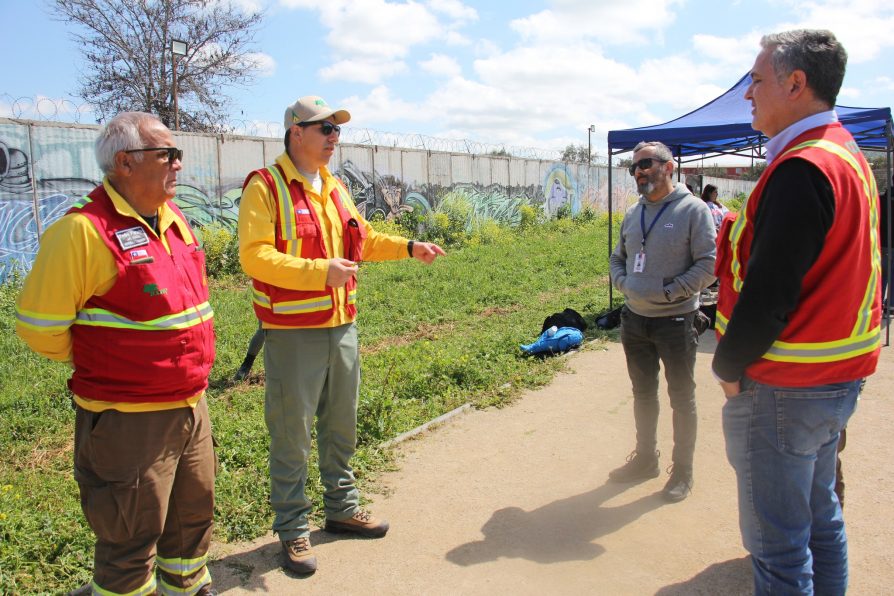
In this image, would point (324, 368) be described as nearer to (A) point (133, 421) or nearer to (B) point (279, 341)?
(B) point (279, 341)

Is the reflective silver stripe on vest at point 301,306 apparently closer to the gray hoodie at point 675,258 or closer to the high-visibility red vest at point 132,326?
the high-visibility red vest at point 132,326

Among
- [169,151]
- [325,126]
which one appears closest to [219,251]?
[325,126]

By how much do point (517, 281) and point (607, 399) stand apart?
6.01 metres

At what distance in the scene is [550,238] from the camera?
67.7 ft

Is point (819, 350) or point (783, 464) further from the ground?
point (819, 350)

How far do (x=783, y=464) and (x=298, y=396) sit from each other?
7.00 feet

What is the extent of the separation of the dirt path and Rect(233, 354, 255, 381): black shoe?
2.23 metres

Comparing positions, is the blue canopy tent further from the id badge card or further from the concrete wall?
the concrete wall

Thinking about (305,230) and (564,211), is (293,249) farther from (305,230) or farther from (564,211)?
(564,211)

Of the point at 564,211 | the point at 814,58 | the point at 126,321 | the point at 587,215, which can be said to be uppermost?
the point at 564,211

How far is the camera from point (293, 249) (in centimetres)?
312

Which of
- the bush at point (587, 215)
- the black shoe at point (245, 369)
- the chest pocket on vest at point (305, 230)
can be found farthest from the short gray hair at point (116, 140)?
the bush at point (587, 215)

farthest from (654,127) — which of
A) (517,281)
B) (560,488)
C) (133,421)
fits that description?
(133,421)

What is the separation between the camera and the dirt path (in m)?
3.08
